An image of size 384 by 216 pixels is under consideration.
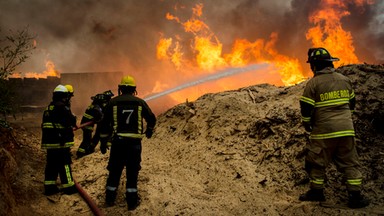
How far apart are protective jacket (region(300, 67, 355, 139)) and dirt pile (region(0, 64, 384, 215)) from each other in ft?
3.41

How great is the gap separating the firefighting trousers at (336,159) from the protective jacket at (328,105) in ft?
0.32

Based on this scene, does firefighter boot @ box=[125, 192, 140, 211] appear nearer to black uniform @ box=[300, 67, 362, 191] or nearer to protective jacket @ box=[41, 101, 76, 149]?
protective jacket @ box=[41, 101, 76, 149]

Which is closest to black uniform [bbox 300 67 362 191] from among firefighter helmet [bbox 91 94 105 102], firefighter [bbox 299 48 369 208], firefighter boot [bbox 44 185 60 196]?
firefighter [bbox 299 48 369 208]

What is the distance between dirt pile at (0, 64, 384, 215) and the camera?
166 inches

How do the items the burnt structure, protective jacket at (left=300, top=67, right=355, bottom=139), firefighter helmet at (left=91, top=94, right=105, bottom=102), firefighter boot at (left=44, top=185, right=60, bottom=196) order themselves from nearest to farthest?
protective jacket at (left=300, top=67, right=355, bottom=139) → firefighter boot at (left=44, top=185, right=60, bottom=196) → firefighter helmet at (left=91, top=94, right=105, bottom=102) → the burnt structure

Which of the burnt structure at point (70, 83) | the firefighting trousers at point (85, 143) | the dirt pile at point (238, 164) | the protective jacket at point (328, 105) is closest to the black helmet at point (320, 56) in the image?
the protective jacket at point (328, 105)

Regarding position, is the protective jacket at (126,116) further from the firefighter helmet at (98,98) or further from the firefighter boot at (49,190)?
the firefighter helmet at (98,98)

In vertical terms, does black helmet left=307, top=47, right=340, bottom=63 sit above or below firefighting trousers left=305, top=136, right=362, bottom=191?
above

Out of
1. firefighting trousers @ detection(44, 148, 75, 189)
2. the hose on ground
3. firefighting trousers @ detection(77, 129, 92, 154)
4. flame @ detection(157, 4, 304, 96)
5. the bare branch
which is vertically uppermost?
flame @ detection(157, 4, 304, 96)

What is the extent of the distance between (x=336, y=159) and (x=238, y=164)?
1905 mm

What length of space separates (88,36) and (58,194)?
23.8m

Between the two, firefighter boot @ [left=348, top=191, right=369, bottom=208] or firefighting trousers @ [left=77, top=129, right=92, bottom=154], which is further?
firefighting trousers @ [left=77, top=129, right=92, bottom=154]

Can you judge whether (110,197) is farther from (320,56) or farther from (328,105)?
(320,56)

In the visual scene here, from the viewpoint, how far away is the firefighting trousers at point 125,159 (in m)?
4.32
